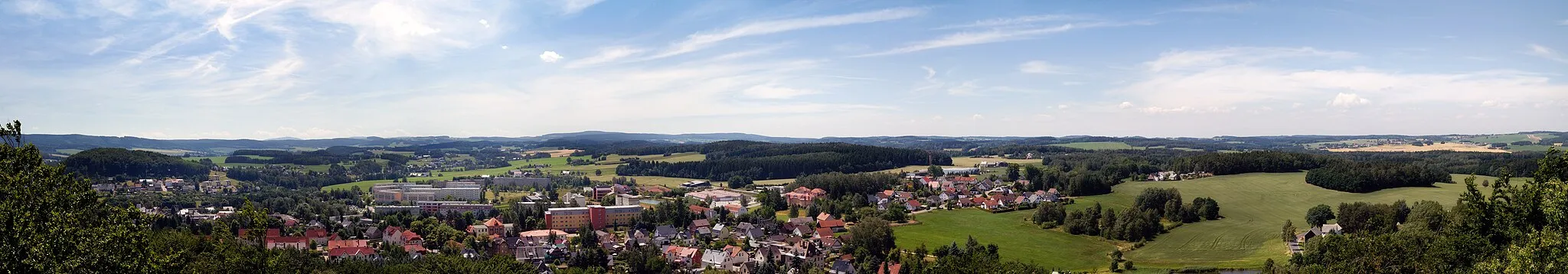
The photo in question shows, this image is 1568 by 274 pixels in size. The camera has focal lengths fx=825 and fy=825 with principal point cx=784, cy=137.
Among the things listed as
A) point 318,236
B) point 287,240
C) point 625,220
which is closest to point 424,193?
point 625,220

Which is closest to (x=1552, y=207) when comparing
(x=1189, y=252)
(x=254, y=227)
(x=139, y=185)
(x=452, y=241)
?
(x=254, y=227)

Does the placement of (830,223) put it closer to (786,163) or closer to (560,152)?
(786,163)

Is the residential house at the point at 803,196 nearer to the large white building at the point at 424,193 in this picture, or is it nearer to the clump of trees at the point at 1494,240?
the large white building at the point at 424,193

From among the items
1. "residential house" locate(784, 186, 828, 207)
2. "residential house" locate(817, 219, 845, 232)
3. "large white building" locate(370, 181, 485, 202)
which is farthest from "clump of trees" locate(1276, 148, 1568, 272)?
"large white building" locate(370, 181, 485, 202)

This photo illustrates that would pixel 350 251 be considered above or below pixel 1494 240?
below

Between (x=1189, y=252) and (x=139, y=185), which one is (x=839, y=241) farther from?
(x=139, y=185)

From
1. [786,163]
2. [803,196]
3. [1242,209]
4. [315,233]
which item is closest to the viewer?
[315,233]
